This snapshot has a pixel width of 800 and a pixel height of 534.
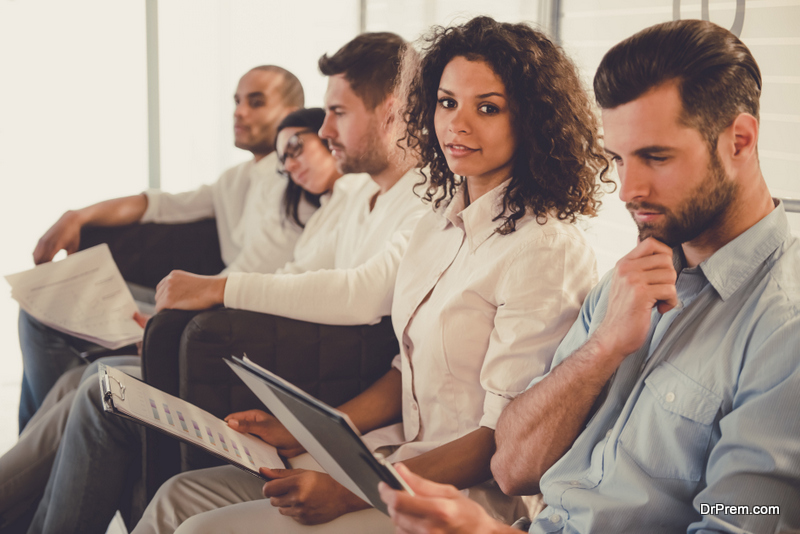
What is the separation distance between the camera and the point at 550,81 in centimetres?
115

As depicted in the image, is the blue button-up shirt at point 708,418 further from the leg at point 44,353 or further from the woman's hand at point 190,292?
the leg at point 44,353

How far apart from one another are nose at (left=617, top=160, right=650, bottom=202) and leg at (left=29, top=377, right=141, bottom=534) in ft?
3.76

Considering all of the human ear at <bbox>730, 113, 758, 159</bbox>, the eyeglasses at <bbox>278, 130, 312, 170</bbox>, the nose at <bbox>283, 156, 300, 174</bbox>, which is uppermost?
the human ear at <bbox>730, 113, 758, 159</bbox>

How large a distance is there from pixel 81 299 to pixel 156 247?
492 mm

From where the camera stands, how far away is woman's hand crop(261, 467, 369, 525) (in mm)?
1067

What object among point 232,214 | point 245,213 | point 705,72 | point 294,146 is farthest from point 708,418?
point 232,214

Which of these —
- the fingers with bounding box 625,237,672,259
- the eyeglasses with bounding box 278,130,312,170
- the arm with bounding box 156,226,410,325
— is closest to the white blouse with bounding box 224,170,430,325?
the arm with bounding box 156,226,410,325

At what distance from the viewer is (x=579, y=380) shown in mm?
908

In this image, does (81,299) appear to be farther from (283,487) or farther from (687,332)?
(687,332)

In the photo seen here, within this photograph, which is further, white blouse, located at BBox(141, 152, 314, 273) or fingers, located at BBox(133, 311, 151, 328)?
white blouse, located at BBox(141, 152, 314, 273)

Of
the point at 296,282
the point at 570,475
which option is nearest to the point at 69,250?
the point at 296,282

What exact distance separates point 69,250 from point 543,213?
66.8 inches

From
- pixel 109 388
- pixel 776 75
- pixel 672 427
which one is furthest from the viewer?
pixel 776 75

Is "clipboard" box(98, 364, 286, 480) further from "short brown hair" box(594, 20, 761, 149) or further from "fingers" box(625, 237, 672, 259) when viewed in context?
"short brown hair" box(594, 20, 761, 149)
